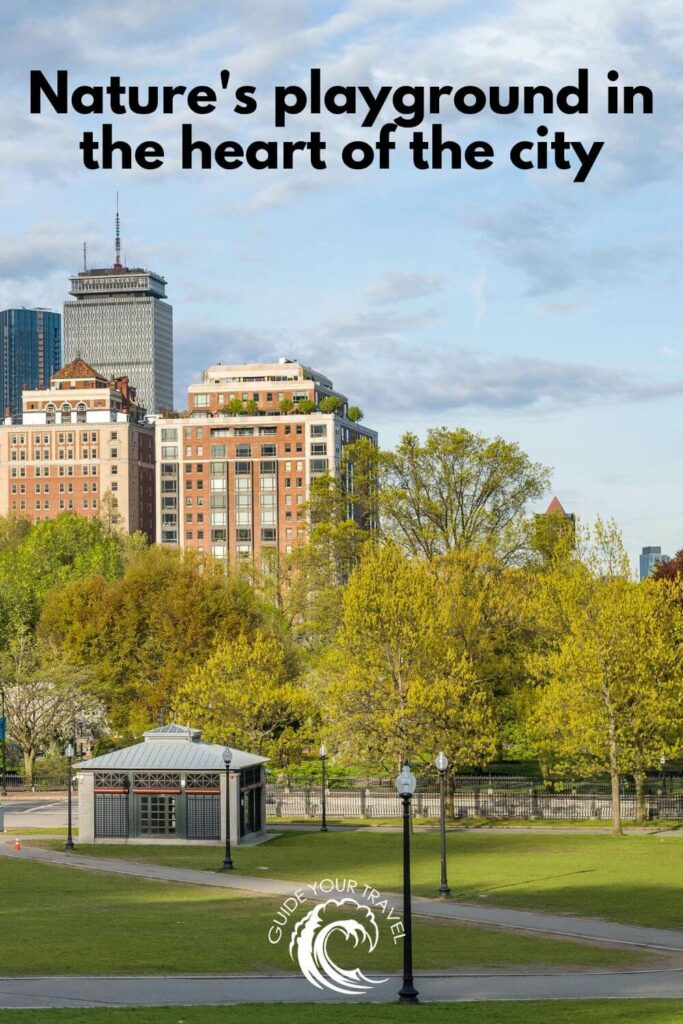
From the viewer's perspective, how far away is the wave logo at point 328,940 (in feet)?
97.7

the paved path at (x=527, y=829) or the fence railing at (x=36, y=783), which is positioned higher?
the fence railing at (x=36, y=783)

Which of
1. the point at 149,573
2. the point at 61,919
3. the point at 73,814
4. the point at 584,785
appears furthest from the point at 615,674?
the point at 149,573

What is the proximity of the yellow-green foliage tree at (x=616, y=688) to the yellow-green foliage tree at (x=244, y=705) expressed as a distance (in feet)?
52.3

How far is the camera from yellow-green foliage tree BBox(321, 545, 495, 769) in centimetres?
6775

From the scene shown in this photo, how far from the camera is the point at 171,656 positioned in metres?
98.4

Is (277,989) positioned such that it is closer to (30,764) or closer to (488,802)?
(488,802)

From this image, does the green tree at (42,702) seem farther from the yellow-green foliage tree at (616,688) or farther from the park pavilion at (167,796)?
the yellow-green foliage tree at (616,688)

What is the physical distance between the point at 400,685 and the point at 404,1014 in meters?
42.8

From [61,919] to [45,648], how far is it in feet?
219

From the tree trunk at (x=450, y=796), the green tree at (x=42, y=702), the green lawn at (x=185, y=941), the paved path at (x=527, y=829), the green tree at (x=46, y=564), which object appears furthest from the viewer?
A: the green tree at (x=46, y=564)

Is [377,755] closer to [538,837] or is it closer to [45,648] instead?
[538,837]

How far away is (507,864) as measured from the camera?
51625 millimetres

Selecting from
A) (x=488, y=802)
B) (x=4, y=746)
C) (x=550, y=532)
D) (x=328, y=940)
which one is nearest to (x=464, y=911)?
(x=328, y=940)

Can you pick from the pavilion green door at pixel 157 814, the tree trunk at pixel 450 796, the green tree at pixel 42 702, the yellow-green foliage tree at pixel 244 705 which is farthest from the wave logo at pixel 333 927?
the green tree at pixel 42 702
